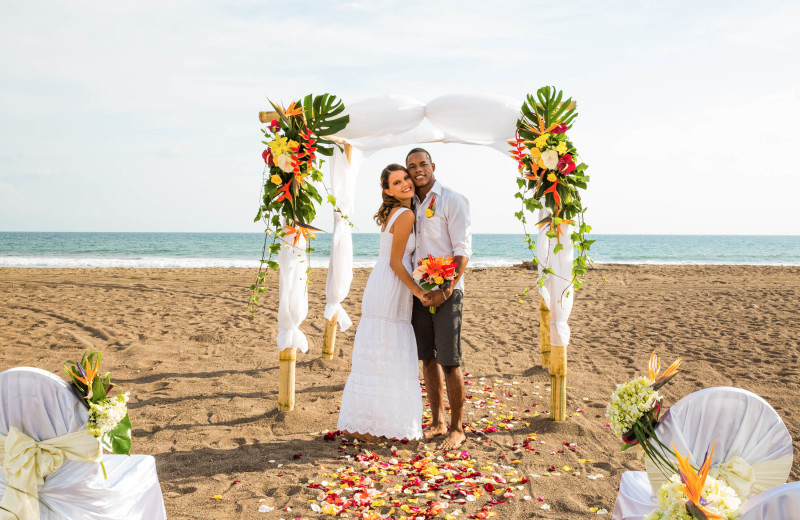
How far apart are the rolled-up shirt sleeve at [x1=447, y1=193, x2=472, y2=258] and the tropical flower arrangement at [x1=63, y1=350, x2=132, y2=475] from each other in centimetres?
268

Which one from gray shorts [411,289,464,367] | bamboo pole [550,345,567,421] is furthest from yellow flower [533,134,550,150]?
bamboo pole [550,345,567,421]

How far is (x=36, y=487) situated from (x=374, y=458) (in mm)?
2355

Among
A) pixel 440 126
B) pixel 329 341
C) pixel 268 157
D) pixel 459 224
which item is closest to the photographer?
pixel 459 224

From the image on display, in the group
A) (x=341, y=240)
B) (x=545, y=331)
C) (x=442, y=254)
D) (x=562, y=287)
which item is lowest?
(x=545, y=331)

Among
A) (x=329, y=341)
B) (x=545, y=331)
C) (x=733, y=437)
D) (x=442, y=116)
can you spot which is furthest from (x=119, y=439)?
(x=545, y=331)

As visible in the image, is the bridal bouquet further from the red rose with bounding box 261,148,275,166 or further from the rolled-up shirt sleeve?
the red rose with bounding box 261,148,275,166

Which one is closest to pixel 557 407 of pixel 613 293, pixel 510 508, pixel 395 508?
pixel 510 508

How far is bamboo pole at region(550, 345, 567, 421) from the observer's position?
4.76m

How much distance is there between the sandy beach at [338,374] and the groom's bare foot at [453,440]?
0.32ft

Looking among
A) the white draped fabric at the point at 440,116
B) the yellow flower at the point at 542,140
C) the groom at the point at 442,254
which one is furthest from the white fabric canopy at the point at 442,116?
the groom at the point at 442,254

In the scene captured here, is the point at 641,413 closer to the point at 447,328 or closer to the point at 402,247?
the point at 447,328

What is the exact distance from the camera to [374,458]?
402 cm

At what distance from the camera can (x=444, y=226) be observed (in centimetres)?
434

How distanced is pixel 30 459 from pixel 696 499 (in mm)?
2335
